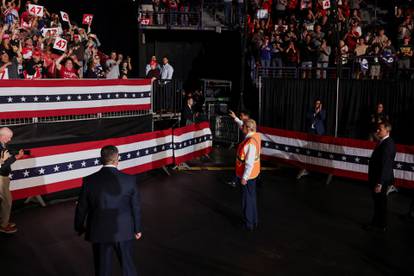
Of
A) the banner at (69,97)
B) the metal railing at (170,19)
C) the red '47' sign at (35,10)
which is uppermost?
the metal railing at (170,19)

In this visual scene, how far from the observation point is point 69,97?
50.7 ft

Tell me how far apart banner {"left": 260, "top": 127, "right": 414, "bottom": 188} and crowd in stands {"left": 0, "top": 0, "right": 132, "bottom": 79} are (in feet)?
20.2

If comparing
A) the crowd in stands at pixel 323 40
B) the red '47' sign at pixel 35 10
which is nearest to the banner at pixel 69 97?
the red '47' sign at pixel 35 10

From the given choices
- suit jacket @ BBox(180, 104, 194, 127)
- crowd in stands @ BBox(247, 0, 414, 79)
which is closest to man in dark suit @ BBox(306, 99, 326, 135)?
crowd in stands @ BBox(247, 0, 414, 79)

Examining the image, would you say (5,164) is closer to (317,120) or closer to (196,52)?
(317,120)

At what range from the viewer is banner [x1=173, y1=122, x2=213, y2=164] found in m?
15.5

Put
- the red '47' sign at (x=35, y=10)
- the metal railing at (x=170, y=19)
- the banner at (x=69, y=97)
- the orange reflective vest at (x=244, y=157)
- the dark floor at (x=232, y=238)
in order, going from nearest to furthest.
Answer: the dark floor at (x=232, y=238)
the orange reflective vest at (x=244, y=157)
the banner at (x=69, y=97)
the red '47' sign at (x=35, y=10)
the metal railing at (x=170, y=19)

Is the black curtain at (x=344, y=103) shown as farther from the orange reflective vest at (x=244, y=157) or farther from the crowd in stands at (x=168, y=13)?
the orange reflective vest at (x=244, y=157)

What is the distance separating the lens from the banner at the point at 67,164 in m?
11.1

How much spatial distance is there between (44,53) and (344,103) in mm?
10485

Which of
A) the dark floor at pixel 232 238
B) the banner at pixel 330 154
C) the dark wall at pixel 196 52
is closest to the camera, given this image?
the dark floor at pixel 232 238

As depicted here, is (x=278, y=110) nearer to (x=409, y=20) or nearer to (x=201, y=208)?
(x=409, y=20)

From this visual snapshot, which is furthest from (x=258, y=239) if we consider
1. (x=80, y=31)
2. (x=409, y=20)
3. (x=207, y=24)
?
(x=207, y=24)

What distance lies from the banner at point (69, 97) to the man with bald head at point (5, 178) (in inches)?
188
